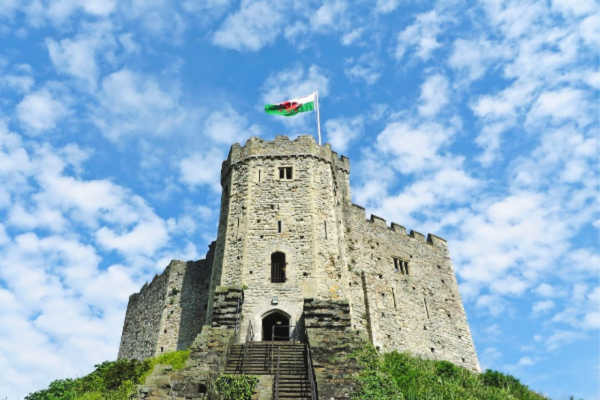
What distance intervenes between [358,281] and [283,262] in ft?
21.1

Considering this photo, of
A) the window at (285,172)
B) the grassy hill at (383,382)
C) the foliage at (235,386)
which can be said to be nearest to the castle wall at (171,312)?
the grassy hill at (383,382)

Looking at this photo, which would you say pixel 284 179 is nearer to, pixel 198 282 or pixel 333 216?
pixel 333 216

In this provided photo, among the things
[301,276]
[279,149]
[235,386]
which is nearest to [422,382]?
[301,276]

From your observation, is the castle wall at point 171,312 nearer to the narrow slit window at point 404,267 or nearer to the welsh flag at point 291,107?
the welsh flag at point 291,107

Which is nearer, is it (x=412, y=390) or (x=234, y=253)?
(x=412, y=390)

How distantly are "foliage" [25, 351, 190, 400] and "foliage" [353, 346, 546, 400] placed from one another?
6.81m

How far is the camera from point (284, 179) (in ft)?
70.1

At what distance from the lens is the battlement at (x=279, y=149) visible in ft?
72.7

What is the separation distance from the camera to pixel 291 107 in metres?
23.7

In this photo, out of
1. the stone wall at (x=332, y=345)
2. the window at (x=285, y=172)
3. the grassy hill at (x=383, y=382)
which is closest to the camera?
the stone wall at (x=332, y=345)

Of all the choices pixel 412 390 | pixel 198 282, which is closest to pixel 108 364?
pixel 198 282

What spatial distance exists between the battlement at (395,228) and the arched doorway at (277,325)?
976cm

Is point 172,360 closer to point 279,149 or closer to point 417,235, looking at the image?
point 279,149

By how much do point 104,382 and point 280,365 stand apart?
7722 mm
